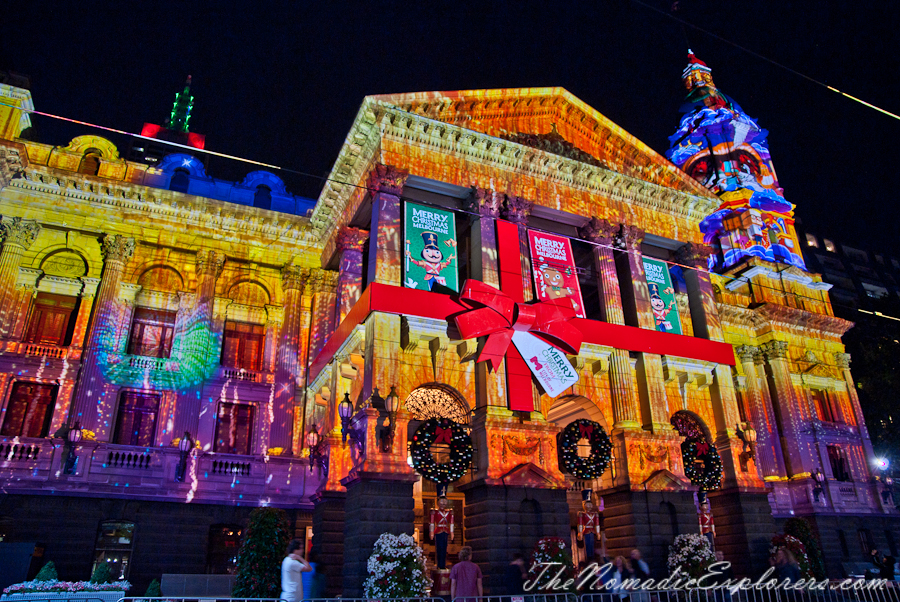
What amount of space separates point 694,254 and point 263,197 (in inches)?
793

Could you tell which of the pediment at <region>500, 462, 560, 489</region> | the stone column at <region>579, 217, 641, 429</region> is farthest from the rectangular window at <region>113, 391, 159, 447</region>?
the stone column at <region>579, 217, 641, 429</region>

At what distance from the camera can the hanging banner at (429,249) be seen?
2117 centimetres

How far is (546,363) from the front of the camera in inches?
828

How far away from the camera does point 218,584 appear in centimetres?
1820

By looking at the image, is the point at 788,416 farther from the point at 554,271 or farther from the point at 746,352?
the point at 554,271

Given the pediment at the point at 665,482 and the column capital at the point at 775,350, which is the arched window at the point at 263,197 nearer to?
the pediment at the point at 665,482

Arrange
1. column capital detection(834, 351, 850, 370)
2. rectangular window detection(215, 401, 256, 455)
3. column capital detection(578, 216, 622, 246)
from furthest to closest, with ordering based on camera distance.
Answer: column capital detection(834, 351, 850, 370) → column capital detection(578, 216, 622, 246) → rectangular window detection(215, 401, 256, 455)

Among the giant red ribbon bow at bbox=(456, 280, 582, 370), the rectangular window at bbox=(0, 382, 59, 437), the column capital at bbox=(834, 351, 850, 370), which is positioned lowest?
the rectangular window at bbox=(0, 382, 59, 437)

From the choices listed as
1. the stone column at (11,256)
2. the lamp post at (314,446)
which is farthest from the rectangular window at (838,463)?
the stone column at (11,256)

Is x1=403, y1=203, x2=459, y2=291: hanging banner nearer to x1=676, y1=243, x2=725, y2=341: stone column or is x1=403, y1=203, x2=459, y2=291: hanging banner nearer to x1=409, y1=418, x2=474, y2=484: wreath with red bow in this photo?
x1=409, y1=418, x2=474, y2=484: wreath with red bow

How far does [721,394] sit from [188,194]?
23774 millimetres

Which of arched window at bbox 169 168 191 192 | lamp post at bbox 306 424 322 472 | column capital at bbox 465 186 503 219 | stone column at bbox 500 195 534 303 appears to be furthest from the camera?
arched window at bbox 169 168 191 192

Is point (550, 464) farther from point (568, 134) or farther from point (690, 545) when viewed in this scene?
point (568, 134)

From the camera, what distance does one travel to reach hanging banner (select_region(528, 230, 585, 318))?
2300 centimetres
